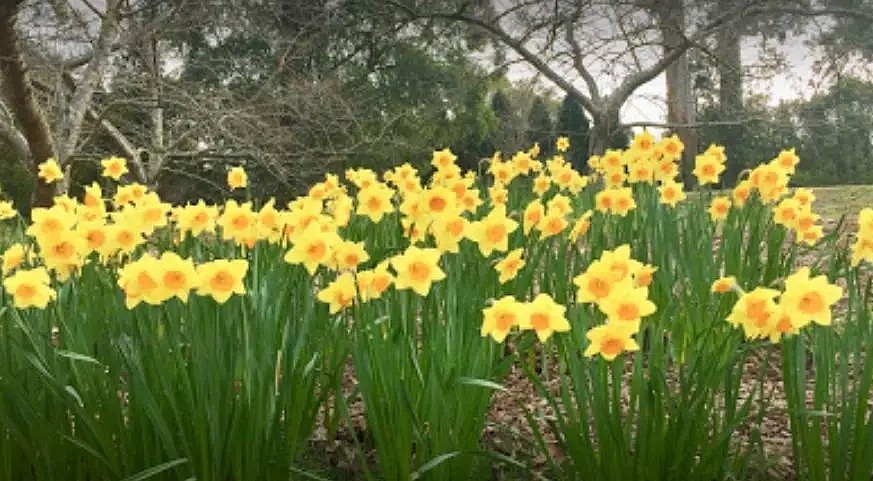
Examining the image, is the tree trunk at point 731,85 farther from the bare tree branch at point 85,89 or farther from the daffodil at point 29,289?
the daffodil at point 29,289

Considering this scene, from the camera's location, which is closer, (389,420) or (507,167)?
(389,420)

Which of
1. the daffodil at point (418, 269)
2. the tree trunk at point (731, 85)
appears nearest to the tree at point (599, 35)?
the tree trunk at point (731, 85)

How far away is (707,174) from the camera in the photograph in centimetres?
329

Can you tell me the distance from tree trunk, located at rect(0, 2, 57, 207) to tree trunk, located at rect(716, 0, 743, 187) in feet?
20.7

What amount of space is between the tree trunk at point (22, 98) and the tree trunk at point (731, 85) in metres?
6.31

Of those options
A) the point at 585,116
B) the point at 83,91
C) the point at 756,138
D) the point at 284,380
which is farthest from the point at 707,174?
the point at 756,138

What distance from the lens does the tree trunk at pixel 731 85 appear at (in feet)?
32.8

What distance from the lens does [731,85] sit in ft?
39.4

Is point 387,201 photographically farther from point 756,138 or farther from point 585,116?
point 756,138

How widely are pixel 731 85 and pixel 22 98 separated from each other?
856 centimetres

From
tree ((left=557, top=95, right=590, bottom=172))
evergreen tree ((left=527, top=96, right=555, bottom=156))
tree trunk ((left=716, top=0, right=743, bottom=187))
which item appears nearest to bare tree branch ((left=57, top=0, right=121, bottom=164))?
tree trunk ((left=716, top=0, right=743, bottom=187))

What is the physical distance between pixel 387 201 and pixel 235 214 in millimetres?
429

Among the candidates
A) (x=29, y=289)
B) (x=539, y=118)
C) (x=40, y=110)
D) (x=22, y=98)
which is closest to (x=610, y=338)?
(x=29, y=289)

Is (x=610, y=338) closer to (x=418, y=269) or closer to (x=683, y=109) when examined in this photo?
(x=418, y=269)
